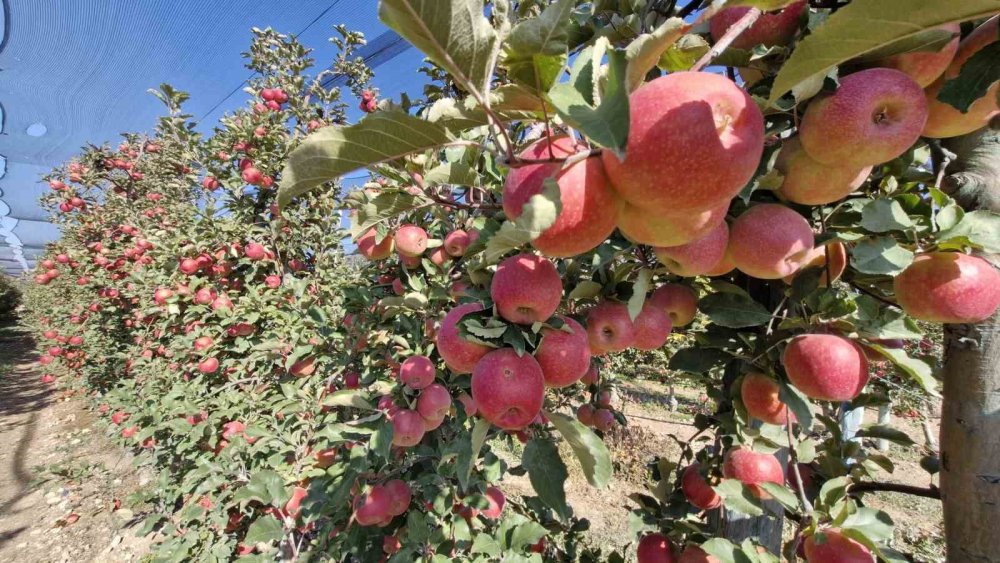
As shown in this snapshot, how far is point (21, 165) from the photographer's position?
10039 millimetres

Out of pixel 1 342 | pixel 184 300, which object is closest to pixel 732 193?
pixel 184 300

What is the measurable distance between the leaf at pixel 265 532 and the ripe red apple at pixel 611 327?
1.35m

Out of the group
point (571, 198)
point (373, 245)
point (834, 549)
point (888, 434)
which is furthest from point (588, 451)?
point (373, 245)

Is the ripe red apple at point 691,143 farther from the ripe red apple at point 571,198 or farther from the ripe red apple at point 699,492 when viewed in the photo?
the ripe red apple at point 699,492

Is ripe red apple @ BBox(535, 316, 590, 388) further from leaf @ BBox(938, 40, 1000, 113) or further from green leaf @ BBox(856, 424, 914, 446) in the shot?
green leaf @ BBox(856, 424, 914, 446)

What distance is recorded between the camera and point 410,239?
133 cm

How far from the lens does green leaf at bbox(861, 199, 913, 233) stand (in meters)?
0.58

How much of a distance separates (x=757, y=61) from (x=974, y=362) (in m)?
0.57

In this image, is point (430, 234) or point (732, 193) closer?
point (732, 193)

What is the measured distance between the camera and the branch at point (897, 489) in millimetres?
796

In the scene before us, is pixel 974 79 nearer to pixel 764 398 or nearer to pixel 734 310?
pixel 734 310

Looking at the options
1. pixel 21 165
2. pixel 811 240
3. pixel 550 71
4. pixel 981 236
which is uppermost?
pixel 21 165

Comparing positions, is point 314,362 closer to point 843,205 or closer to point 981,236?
point 843,205

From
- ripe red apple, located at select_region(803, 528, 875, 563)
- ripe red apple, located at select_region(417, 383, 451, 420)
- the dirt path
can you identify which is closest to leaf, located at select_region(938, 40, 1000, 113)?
ripe red apple, located at select_region(803, 528, 875, 563)
